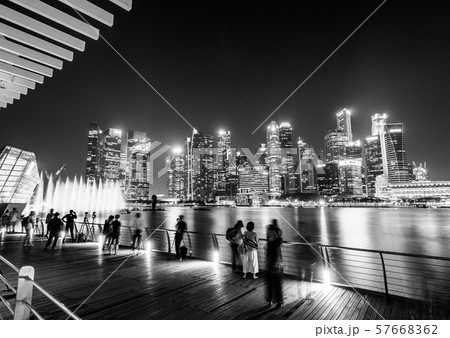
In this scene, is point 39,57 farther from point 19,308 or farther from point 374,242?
point 374,242

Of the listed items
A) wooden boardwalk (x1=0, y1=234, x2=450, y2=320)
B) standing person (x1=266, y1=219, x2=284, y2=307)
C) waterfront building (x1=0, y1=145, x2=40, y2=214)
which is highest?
waterfront building (x1=0, y1=145, x2=40, y2=214)

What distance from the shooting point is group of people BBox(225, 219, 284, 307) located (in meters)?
5.75

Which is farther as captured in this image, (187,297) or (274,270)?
(187,297)

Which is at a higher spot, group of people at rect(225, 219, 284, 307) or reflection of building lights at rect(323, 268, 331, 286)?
group of people at rect(225, 219, 284, 307)

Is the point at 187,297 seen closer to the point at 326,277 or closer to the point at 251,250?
the point at 251,250

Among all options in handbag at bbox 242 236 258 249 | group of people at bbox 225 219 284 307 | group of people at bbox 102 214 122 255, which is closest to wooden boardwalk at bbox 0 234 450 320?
group of people at bbox 225 219 284 307

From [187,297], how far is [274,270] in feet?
7.64

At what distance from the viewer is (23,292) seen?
9.83ft

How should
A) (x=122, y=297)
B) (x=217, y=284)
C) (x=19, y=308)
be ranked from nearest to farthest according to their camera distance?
(x=19, y=308)
(x=122, y=297)
(x=217, y=284)

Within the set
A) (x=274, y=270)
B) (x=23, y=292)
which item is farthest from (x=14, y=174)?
(x=274, y=270)

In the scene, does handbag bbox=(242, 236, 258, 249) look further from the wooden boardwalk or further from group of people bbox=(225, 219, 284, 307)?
the wooden boardwalk

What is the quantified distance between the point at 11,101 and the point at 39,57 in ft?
4.92
